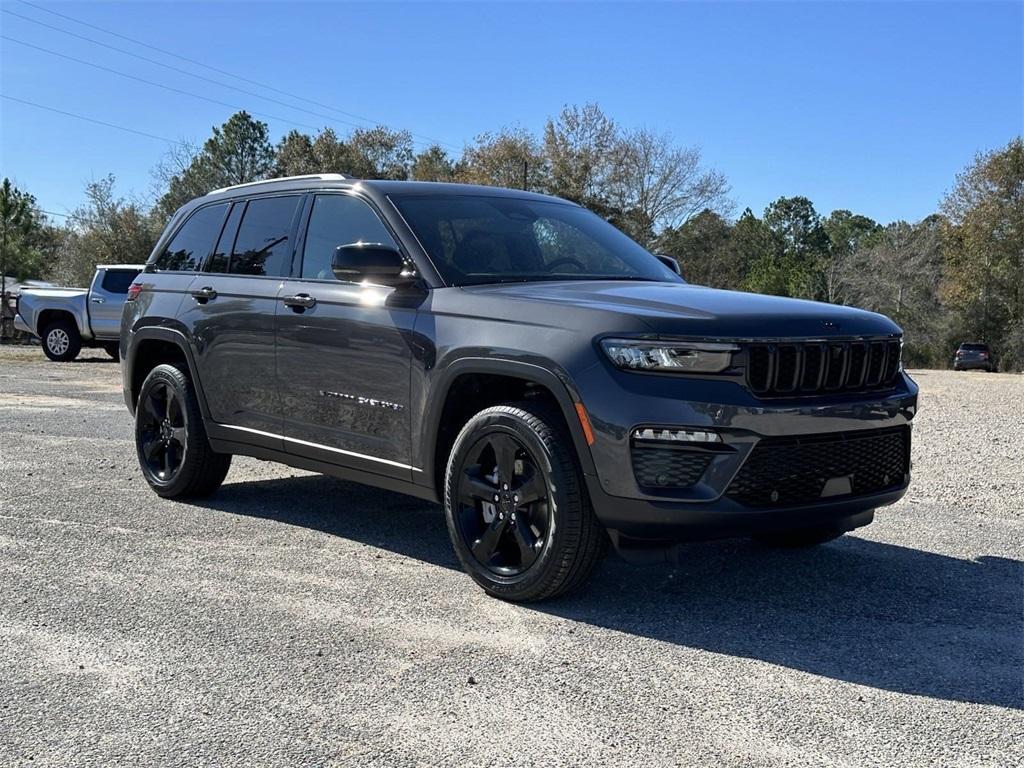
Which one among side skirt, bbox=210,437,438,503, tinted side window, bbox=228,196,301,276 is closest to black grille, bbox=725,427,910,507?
side skirt, bbox=210,437,438,503

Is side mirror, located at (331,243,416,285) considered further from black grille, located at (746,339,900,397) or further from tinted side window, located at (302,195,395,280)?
black grille, located at (746,339,900,397)

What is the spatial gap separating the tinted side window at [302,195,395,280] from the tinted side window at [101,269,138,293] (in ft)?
54.7

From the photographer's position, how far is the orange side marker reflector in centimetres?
420

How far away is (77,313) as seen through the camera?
851 inches

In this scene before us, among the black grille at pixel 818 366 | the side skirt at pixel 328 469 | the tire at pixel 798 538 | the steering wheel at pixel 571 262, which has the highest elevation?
the steering wheel at pixel 571 262

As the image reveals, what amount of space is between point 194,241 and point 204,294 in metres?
0.64

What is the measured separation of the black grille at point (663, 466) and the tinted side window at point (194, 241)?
366 cm

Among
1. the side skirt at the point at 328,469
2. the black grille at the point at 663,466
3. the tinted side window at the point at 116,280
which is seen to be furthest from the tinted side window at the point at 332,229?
the tinted side window at the point at 116,280

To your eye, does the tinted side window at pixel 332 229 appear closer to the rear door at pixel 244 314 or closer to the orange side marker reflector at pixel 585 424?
the rear door at pixel 244 314

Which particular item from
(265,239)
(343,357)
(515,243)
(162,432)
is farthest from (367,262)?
(162,432)

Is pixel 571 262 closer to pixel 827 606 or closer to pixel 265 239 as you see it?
pixel 265 239

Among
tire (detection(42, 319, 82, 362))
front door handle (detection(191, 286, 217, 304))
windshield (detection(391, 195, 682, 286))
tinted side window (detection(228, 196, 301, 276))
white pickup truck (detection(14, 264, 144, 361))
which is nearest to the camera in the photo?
windshield (detection(391, 195, 682, 286))

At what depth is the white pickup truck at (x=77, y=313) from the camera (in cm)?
2106

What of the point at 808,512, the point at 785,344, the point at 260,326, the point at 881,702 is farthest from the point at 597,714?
the point at 260,326
